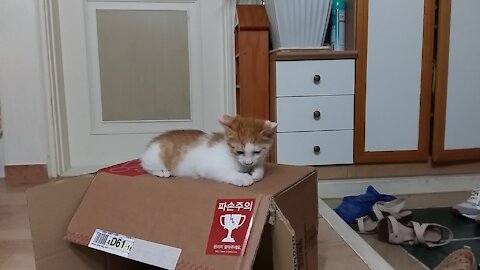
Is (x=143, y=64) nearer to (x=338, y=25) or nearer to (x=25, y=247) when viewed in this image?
(x=338, y=25)

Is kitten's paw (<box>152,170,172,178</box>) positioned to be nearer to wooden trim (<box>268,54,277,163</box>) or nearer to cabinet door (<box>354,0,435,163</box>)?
wooden trim (<box>268,54,277,163</box>)

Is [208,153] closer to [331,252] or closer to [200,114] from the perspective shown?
[331,252]

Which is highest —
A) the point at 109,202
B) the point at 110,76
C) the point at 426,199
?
the point at 110,76

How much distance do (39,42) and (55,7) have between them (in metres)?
0.20

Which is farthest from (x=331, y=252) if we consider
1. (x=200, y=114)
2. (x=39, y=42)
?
(x=39, y=42)

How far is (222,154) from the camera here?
922 mm

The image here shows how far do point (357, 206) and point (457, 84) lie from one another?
73 centimetres

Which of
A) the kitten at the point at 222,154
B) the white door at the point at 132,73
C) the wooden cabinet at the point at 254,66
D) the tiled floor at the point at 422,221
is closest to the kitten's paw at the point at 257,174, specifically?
the kitten at the point at 222,154

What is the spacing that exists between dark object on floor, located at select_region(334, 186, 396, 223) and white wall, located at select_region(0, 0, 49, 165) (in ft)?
4.57

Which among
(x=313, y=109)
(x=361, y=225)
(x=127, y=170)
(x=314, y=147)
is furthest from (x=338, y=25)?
(x=127, y=170)

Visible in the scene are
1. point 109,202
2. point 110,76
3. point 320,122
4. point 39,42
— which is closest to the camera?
point 109,202

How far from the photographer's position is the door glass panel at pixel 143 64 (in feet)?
7.06

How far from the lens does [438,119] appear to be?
187 cm

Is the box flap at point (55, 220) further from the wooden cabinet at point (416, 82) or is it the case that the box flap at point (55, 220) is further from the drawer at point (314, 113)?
the wooden cabinet at point (416, 82)
